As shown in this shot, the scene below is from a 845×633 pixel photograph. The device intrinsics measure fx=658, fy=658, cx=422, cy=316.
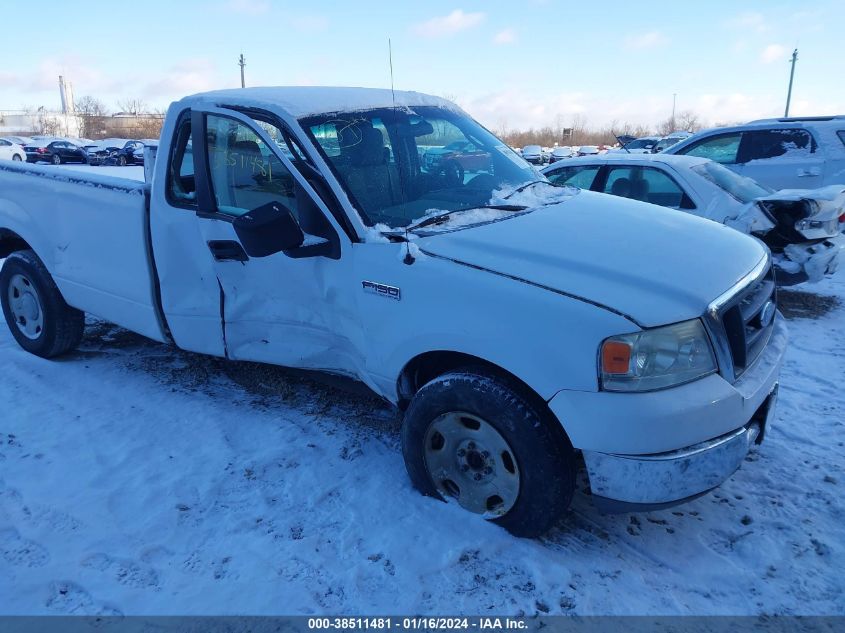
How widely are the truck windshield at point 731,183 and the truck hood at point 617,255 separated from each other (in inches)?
134

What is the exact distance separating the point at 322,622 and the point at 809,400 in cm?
349

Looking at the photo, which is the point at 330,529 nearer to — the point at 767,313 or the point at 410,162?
the point at 410,162

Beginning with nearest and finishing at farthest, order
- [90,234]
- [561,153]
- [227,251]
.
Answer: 1. [227,251]
2. [90,234]
3. [561,153]

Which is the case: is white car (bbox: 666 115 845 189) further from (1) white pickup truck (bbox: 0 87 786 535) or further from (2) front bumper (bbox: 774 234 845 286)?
(1) white pickup truck (bbox: 0 87 786 535)

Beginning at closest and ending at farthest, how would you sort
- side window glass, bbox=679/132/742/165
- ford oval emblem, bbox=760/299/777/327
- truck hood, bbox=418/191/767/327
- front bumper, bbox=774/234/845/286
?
truck hood, bbox=418/191/767/327, ford oval emblem, bbox=760/299/777/327, front bumper, bbox=774/234/845/286, side window glass, bbox=679/132/742/165

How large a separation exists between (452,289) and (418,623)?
1341 millimetres

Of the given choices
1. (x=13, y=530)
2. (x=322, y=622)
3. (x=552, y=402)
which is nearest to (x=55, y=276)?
(x=13, y=530)

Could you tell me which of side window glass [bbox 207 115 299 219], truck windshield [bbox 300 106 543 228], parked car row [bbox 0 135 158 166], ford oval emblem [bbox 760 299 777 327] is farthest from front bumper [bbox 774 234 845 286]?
parked car row [bbox 0 135 158 166]

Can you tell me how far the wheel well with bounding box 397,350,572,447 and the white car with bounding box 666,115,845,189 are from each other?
7.13 m

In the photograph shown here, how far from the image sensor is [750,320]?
9.86 feet

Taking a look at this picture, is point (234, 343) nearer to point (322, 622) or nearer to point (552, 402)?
point (322, 622)

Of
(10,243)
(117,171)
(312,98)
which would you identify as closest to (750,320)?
(312,98)

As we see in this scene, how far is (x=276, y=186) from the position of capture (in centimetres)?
358

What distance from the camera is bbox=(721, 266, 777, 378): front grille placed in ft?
9.18
